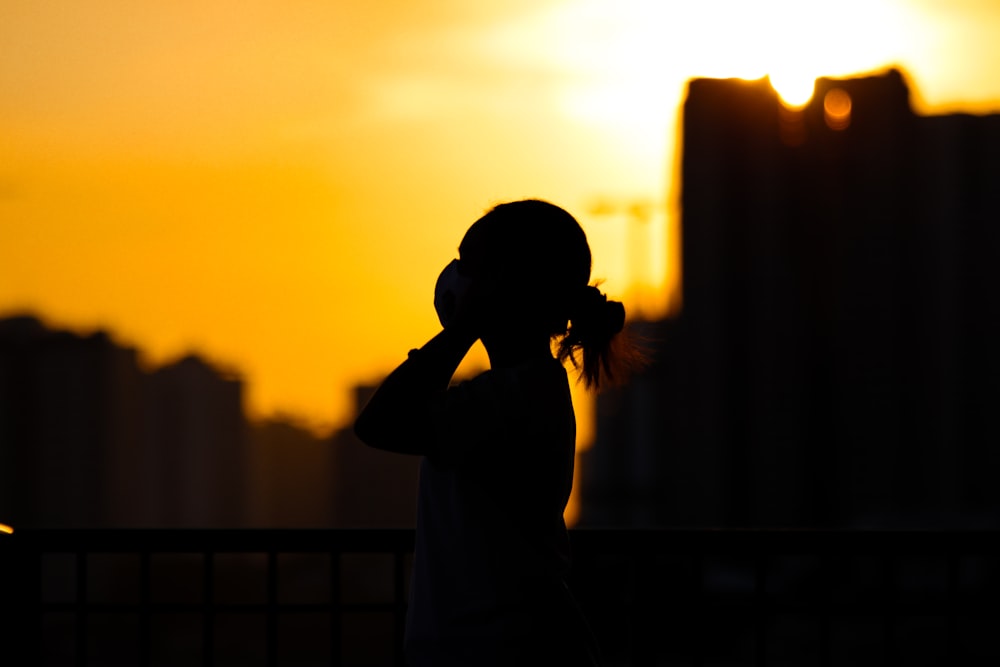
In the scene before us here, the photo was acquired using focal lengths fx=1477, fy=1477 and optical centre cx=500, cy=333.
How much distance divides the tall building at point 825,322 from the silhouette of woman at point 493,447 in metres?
98.3

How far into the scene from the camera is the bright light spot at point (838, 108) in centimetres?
10550

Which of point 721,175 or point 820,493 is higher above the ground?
point 721,175

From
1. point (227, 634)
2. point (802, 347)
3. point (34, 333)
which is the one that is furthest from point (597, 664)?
point (227, 634)

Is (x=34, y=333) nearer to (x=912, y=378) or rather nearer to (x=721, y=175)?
(x=721, y=175)

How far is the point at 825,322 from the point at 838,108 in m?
15.5

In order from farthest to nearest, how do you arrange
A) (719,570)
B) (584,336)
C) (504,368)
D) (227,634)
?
(227,634) → (719,570) → (584,336) → (504,368)

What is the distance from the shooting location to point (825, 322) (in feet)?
356

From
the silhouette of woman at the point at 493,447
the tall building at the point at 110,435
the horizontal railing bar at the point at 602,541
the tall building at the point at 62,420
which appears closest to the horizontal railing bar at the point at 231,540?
the horizontal railing bar at the point at 602,541

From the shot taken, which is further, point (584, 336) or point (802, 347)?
point (802, 347)

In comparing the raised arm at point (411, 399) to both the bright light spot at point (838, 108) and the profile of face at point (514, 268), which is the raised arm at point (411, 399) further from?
the bright light spot at point (838, 108)

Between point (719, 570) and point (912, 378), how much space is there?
70.9 ft

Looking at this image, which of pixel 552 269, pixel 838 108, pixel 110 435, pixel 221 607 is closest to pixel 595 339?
pixel 552 269

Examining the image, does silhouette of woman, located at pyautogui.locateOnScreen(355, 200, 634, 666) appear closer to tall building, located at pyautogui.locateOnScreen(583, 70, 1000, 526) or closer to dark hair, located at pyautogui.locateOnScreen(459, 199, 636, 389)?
dark hair, located at pyautogui.locateOnScreen(459, 199, 636, 389)

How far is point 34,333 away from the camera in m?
125
